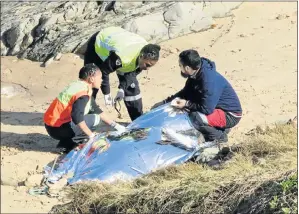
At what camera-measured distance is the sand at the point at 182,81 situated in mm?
6973

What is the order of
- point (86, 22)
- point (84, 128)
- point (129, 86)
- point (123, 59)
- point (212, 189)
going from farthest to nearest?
point (86, 22)
point (129, 86)
point (123, 59)
point (84, 128)
point (212, 189)

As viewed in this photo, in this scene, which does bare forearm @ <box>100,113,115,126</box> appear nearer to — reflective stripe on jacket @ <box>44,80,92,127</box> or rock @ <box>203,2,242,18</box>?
reflective stripe on jacket @ <box>44,80,92,127</box>

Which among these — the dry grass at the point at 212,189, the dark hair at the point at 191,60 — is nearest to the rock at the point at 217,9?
the dark hair at the point at 191,60

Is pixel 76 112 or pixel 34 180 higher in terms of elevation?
pixel 76 112

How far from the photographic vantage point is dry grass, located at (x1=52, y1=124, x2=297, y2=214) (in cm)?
525

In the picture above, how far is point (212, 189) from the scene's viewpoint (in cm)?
543

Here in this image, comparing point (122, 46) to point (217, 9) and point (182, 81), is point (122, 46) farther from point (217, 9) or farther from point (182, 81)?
point (217, 9)

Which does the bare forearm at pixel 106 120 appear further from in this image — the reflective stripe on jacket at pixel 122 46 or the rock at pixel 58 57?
the rock at pixel 58 57

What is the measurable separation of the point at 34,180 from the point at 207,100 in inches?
70.1

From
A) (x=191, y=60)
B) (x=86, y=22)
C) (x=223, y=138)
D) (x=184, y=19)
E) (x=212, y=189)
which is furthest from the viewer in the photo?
(x=86, y=22)

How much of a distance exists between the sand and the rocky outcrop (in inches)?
7.8

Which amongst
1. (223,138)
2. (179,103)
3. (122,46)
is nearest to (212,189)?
(223,138)

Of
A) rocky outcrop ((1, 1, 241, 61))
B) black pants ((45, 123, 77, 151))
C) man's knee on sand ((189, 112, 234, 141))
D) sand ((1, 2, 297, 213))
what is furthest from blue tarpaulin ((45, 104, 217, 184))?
rocky outcrop ((1, 1, 241, 61))

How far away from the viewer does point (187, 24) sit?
11.0 meters
